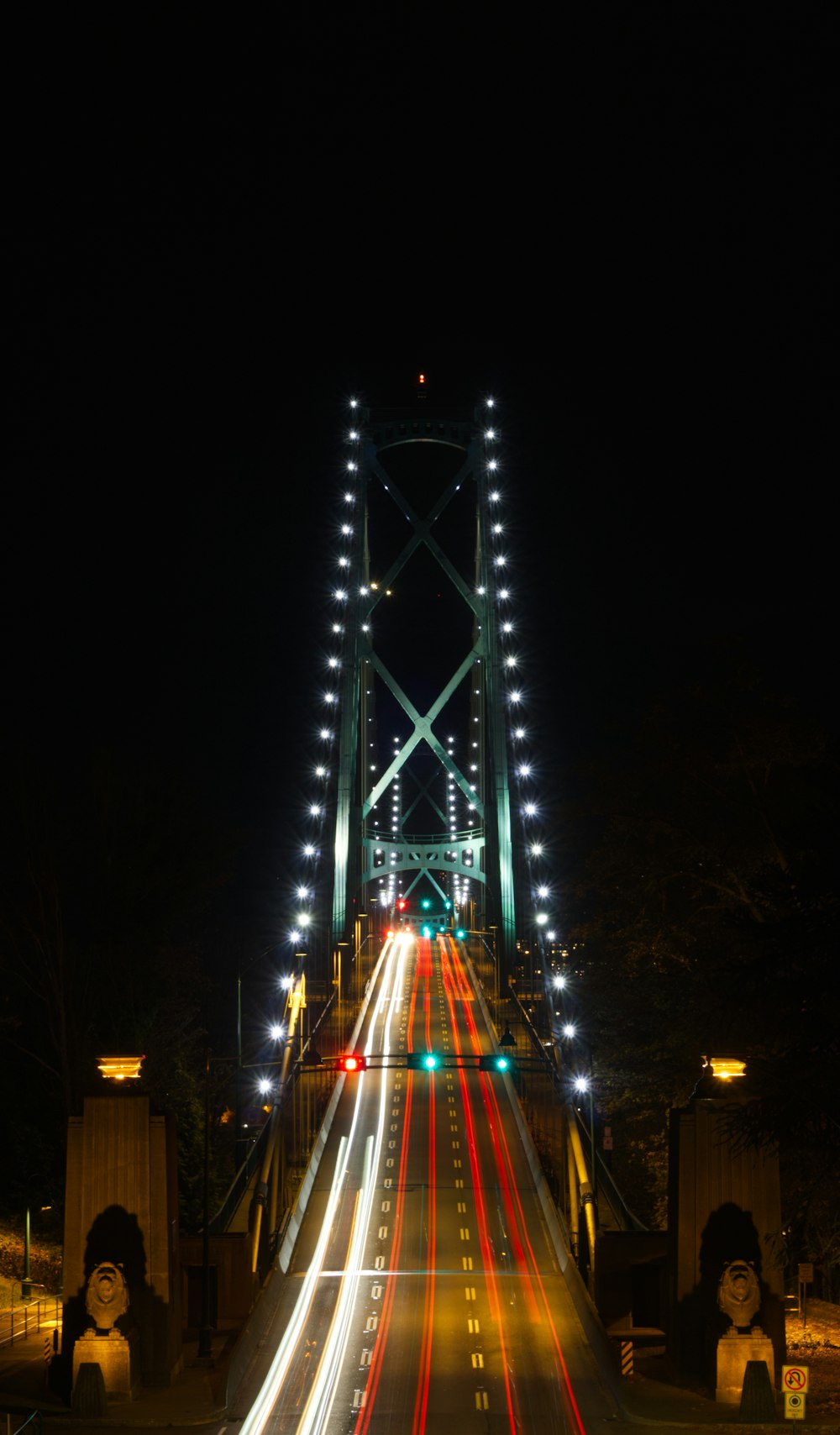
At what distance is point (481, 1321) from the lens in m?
23.4

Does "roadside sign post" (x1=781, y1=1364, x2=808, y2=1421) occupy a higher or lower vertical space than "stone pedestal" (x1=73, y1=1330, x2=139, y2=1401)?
higher

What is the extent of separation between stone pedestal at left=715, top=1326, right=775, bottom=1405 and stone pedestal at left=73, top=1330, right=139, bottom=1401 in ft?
24.8

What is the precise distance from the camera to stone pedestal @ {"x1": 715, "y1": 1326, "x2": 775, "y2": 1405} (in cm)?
1875

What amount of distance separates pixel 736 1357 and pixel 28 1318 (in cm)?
1419

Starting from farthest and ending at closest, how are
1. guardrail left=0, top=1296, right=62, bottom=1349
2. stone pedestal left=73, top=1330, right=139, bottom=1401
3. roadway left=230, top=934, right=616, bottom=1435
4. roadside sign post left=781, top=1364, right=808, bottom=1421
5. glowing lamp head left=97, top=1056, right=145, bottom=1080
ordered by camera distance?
guardrail left=0, top=1296, right=62, bottom=1349 → glowing lamp head left=97, top=1056, right=145, bottom=1080 → stone pedestal left=73, top=1330, right=139, bottom=1401 → roadway left=230, top=934, right=616, bottom=1435 → roadside sign post left=781, top=1364, right=808, bottom=1421

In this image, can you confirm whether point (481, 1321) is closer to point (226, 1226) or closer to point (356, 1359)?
point (356, 1359)

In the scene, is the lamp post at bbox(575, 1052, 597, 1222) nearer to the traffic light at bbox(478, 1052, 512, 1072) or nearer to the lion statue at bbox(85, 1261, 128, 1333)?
the traffic light at bbox(478, 1052, 512, 1072)

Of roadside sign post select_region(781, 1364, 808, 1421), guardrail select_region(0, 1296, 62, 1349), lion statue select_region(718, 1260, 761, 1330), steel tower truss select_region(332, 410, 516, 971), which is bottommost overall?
guardrail select_region(0, 1296, 62, 1349)

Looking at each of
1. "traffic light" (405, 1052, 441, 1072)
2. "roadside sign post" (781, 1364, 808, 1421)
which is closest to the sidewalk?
"roadside sign post" (781, 1364, 808, 1421)

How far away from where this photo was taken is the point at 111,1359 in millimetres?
19531

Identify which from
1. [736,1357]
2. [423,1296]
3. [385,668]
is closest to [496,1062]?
[423,1296]

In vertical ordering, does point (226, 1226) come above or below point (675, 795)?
below

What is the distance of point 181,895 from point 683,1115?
2026cm

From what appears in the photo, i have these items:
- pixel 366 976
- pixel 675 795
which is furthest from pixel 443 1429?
pixel 366 976
